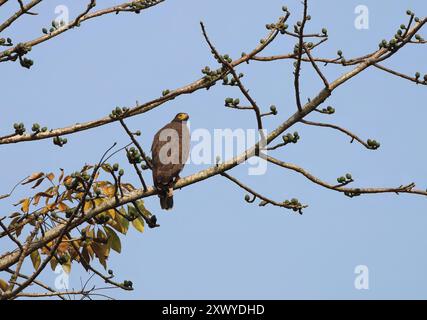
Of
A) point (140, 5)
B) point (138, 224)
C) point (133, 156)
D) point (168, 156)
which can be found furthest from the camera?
point (168, 156)

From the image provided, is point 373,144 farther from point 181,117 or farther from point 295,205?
point 181,117

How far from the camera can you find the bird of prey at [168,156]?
7.80 m

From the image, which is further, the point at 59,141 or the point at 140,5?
the point at 140,5

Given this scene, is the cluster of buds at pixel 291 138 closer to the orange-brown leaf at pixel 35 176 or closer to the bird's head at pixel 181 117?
the orange-brown leaf at pixel 35 176

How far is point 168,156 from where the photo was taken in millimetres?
8758

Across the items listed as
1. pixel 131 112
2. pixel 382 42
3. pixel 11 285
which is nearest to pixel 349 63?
pixel 382 42

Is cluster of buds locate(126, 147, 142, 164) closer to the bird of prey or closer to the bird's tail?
the bird of prey

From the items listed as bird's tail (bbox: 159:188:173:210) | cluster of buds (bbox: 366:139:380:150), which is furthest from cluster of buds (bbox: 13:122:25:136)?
cluster of buds (bbox: 366:139:380:150)

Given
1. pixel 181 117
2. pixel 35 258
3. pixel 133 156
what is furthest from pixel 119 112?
pixel 181 117

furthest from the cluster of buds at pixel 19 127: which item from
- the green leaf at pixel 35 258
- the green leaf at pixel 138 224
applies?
the green leaf at pixel 138 224

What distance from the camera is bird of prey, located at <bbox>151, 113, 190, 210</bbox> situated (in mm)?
7805

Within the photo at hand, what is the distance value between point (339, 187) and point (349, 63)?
56.0 inches
